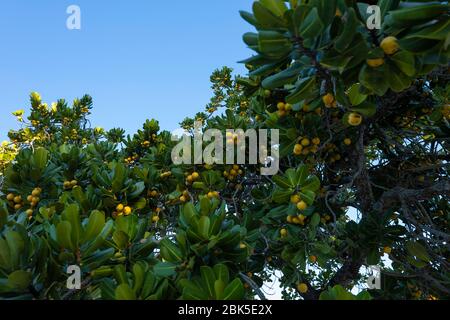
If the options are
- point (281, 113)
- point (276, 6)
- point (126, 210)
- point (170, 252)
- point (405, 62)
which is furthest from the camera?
point (126, 210)

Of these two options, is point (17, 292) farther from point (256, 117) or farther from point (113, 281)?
point (256, 117)

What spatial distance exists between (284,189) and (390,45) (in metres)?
1.53

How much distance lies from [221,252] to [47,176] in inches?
95.9

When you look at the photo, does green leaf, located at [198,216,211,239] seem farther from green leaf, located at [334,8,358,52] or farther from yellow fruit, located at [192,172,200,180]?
yellow fruit, located at [192,172,200,180]

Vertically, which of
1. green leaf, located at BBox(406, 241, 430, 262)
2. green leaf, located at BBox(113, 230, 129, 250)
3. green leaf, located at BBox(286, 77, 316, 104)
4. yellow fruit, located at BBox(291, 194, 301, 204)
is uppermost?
green leaf, located at BBox(286, 77, 316, 104)

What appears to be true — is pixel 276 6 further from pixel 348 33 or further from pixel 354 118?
pixel 354 118

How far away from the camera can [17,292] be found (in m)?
1.77

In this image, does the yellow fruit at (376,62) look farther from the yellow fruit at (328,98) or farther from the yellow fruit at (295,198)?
the yellow fruit at (295,198)

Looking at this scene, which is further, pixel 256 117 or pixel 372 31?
pixel 256 117

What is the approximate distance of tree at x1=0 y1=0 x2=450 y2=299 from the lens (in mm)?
1743

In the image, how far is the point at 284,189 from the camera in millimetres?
2953

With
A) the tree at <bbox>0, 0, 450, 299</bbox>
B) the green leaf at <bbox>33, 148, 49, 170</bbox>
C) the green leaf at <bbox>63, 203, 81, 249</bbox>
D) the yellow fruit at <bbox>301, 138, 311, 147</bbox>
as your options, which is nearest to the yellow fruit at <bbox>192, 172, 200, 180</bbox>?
the tree at <bbox>0, 0, 450, 299</bbox>

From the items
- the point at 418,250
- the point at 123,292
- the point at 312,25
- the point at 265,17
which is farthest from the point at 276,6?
the point at 418,250
